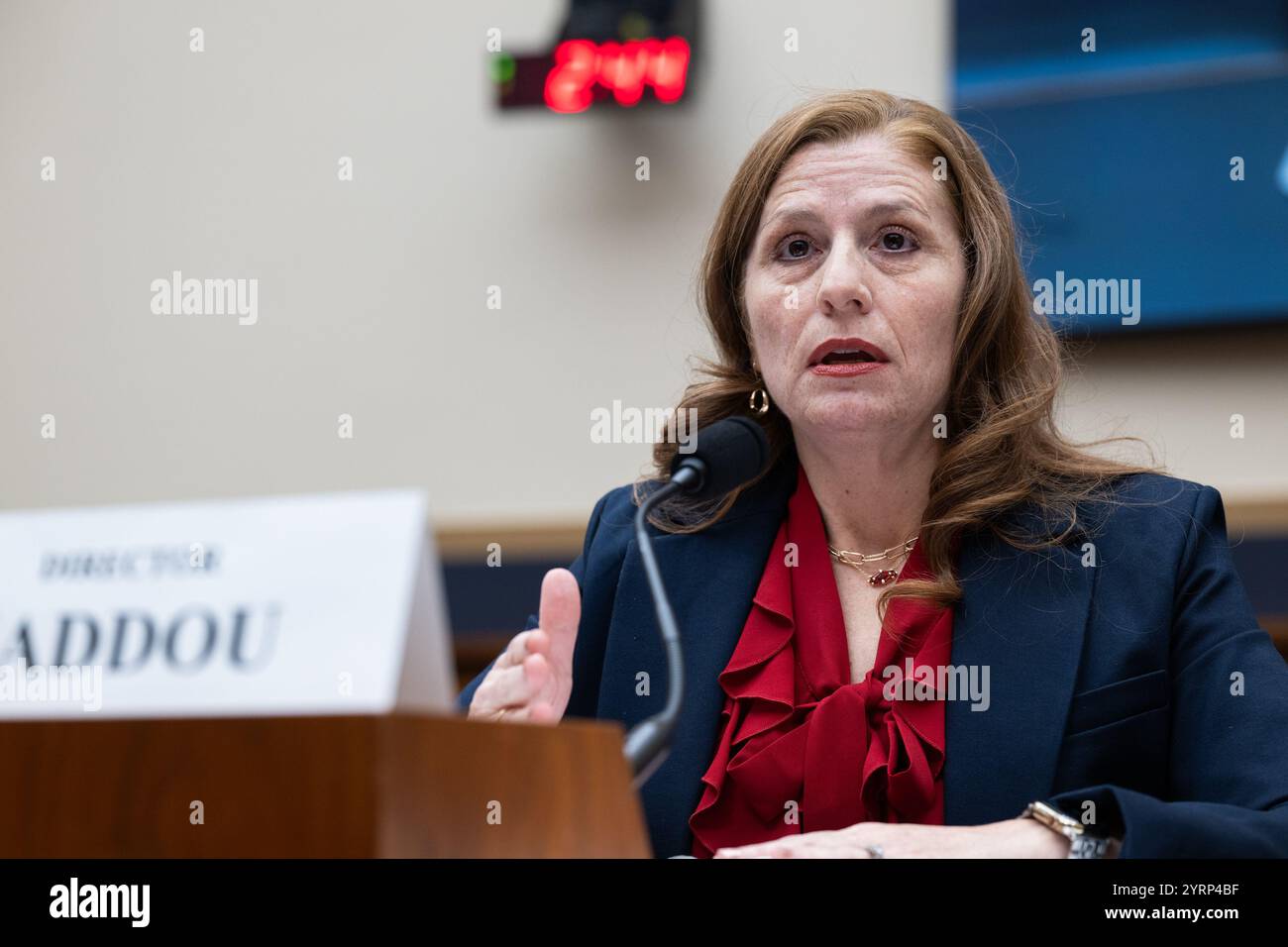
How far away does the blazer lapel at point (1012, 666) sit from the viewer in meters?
1.64

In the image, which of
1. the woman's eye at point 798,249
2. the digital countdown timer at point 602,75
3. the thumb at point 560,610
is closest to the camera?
the thumb at point 560,610

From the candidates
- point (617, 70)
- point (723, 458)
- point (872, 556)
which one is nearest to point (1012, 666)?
point (872, 556)

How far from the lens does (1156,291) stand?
3592 millimetres

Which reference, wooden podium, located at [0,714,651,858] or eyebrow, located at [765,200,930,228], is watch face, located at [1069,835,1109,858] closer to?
wooden podium, located at [0,714,651,858]

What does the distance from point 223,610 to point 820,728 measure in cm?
85

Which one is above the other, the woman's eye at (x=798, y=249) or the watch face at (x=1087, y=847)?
the woman's eye at (x=798, y=249)

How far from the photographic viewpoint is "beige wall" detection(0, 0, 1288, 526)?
418 cm

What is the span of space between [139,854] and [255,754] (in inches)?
4.5


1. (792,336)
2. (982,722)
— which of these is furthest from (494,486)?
(982,722)

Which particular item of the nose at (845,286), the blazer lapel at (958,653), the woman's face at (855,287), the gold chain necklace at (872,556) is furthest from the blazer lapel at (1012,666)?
the nose at (845,286)

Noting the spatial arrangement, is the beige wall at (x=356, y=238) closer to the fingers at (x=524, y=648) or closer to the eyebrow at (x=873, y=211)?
the eyebrow at (x=873, y=211)

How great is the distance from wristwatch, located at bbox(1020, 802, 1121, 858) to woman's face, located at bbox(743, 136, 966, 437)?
0.66m

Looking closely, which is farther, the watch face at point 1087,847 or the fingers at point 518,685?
the fingers at point 518,685
